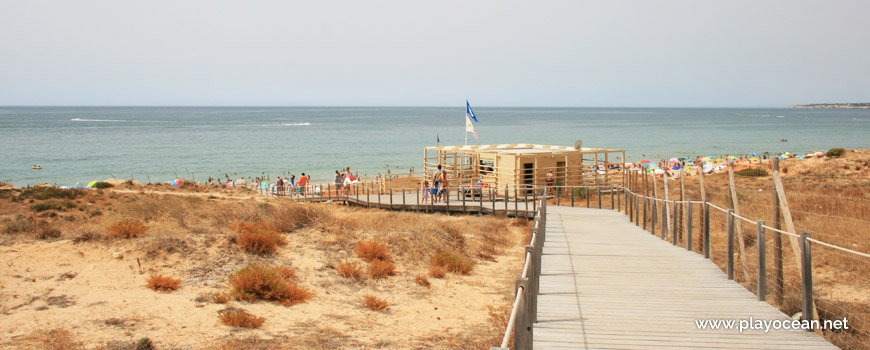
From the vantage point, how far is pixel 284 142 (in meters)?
85.0

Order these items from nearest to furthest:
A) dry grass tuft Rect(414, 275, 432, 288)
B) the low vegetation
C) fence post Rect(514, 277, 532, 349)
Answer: fence post Rect(514, 277, 532, 349) < the low vegetation < dry grass tuft Rect(414, 275, 432, 288)

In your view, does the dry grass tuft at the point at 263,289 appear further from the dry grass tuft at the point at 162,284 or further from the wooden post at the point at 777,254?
the wooden post at the point at 777,254

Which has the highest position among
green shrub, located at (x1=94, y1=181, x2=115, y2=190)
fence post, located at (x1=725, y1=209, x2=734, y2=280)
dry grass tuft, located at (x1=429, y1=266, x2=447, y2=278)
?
fence post, located at (x1=725, y1=209, x2=734, y2=280)

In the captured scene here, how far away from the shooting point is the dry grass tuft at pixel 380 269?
1158 centimetres

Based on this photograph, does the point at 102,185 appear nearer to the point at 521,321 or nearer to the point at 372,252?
the point at 372,252

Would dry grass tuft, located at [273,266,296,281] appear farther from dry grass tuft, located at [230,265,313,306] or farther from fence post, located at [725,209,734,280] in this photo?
fence post, located at [725,209,734,280]

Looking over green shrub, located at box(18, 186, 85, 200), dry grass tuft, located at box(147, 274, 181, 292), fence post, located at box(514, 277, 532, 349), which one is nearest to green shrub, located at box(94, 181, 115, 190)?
green shrub, located at box(18, 186, 85, 200)

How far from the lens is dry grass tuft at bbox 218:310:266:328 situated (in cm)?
856

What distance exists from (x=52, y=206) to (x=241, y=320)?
59.1ft

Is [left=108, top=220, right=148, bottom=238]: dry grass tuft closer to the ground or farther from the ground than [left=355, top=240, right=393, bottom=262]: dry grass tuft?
farther from the ground

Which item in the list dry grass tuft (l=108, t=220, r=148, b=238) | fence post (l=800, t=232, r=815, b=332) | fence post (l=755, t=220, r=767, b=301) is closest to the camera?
fence post (l=800, t=232, r=815, b=332)

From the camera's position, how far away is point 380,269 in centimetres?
1162

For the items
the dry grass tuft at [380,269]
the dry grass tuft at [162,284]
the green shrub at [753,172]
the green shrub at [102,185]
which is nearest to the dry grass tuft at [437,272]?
the dry grass tuft at [380,269]

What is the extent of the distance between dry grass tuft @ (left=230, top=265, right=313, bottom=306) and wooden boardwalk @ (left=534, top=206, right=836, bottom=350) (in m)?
3.98
